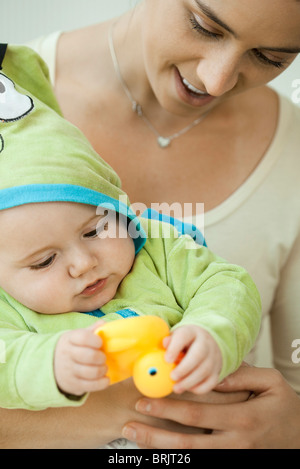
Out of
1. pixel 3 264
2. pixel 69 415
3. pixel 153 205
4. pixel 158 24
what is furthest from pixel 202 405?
pixel 158 24

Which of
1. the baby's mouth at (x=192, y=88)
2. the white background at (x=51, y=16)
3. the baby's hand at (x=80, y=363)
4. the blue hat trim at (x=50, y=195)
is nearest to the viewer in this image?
the baby's hand at (x=80, y=363)

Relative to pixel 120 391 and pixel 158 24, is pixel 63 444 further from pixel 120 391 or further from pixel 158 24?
pixel 158 24

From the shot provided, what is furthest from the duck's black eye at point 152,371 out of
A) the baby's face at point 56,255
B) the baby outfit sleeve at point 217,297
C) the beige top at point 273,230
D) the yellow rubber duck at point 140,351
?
the beige top at point 273,230

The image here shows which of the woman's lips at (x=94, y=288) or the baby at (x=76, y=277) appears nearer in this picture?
the baby at (x=76, y=277)

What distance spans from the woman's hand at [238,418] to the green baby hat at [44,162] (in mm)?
297

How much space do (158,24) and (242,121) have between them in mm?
479

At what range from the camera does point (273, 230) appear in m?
1.41

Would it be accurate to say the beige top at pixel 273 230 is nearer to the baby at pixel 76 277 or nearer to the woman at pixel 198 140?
the woman at pixel 198 140

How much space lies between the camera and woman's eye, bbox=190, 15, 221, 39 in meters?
Result: 1.02

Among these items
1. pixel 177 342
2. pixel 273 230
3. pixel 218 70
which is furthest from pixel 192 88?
pixel 177 342

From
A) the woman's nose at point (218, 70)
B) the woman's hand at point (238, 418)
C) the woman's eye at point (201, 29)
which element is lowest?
the woman's hand at point (238, 418)

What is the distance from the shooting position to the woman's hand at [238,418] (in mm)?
900

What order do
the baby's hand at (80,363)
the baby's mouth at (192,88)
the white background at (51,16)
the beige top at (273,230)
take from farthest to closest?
the white background at (51,16)
the beige top at (273,230)
the baby's mouth at (192,88)
the baby's hand at (80,363)

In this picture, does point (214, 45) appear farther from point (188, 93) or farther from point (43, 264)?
point (43, 264)
